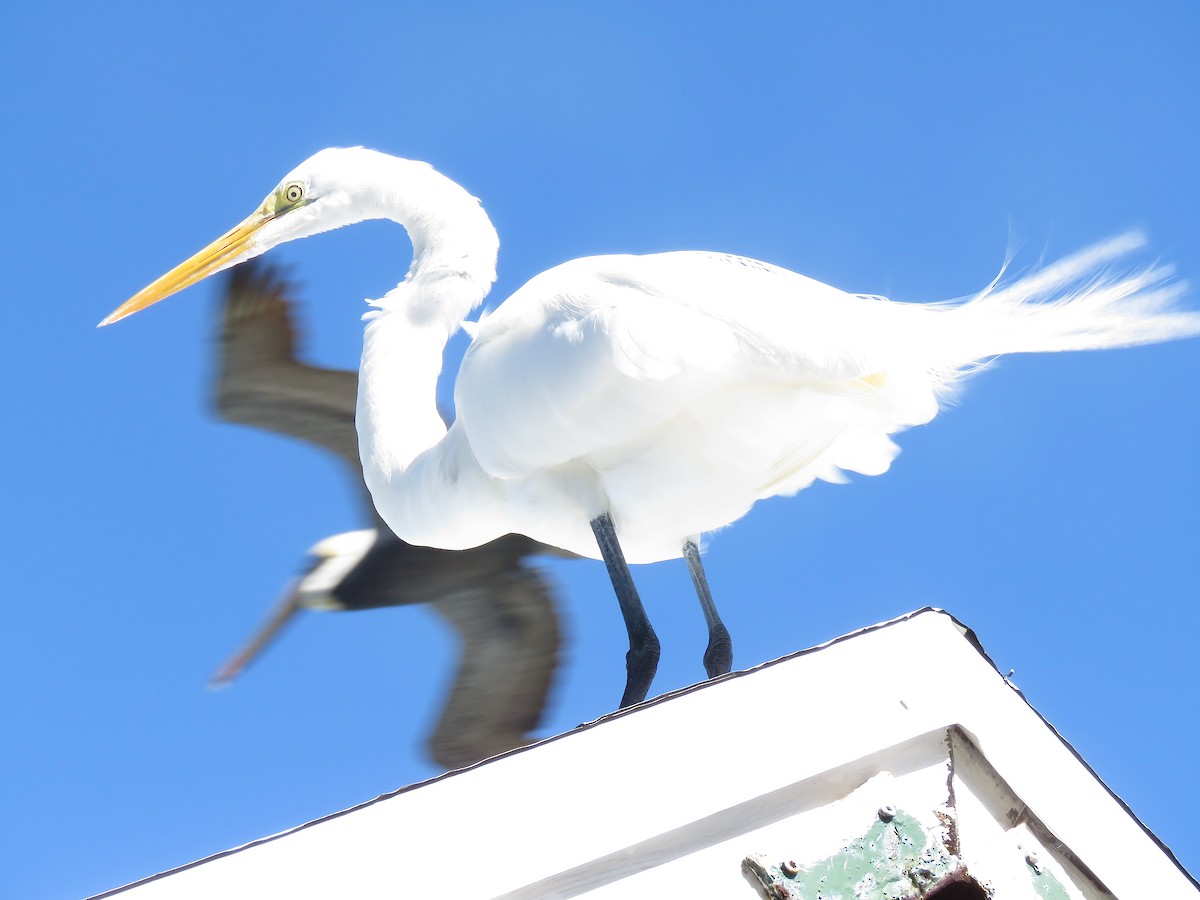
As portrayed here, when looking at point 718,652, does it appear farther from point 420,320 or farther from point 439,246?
point 439,246

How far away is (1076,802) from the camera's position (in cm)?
211

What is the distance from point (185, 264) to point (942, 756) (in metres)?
4.16

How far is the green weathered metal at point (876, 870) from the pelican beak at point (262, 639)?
20.6ft

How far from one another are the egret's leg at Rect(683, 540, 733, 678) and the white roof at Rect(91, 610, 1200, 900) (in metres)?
1.97

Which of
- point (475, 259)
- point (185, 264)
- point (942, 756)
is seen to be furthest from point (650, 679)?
point (185, 264)

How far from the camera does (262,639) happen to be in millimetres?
7945

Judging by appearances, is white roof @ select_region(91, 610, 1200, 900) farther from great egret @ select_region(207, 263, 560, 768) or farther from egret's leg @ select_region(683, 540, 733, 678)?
great egret @ select_region(207, 263, 560, 768)

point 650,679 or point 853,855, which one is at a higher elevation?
point 650,679

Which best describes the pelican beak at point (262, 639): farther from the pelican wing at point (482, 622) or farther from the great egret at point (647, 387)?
the great egret at point (647, 387)

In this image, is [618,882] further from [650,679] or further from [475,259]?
[475,259]

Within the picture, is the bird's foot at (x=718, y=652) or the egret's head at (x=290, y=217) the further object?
the egret's head at (x=290, y=217)

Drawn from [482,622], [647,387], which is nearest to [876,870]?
[647,387]

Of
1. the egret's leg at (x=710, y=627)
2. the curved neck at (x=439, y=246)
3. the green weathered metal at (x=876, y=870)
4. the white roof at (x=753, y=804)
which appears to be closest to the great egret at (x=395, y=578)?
the curved neck at (x=439, y=246)

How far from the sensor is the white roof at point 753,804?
1.99m
